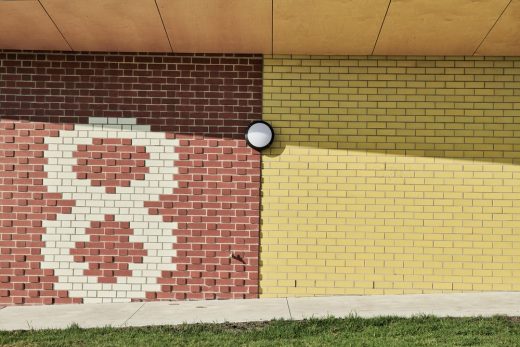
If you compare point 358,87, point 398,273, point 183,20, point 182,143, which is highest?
point 183,20

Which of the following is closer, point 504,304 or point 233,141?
point 504,304

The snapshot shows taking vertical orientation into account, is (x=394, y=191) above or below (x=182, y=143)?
below

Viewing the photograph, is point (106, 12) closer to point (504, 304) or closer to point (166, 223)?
point (166, 223)

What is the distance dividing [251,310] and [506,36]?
4.13 meters

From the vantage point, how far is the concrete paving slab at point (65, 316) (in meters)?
5.90

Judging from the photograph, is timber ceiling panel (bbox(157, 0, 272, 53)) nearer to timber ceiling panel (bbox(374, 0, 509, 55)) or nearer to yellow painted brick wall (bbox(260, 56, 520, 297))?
yellow painted brick wall (bbox(260, 56, 520, 297))

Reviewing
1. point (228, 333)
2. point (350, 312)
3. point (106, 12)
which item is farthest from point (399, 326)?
point (106, 12)

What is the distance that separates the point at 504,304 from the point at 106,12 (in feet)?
17.1

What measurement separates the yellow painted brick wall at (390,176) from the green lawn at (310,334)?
141 cm

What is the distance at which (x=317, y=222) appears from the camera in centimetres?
709

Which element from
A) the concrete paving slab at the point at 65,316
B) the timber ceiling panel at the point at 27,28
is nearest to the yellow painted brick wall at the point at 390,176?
the concrete paving slab at the point at 65,316

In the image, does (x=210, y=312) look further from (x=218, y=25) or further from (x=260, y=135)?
(x=218, y=25)

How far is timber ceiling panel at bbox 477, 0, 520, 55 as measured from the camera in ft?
20.4

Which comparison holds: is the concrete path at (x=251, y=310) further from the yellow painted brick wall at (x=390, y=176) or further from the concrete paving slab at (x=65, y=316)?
the yellow painted brick wall at (x=390, y=176)
